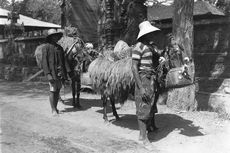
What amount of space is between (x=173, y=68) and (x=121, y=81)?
1058mm

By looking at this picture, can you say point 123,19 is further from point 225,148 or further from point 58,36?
point 225,148

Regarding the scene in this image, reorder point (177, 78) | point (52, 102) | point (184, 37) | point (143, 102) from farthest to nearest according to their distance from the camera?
point (184, 37) < point (52, 102) < point (143, 102) < point (177, 78)

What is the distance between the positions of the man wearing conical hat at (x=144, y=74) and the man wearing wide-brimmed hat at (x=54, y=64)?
2661 mm

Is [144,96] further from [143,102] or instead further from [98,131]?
[98,131]

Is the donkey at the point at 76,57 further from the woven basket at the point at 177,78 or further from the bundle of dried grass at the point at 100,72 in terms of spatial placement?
the woven basket at the point at 177,78

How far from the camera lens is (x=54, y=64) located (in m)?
8.38

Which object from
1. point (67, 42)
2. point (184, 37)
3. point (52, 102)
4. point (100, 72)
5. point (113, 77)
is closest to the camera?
point (113, 77)

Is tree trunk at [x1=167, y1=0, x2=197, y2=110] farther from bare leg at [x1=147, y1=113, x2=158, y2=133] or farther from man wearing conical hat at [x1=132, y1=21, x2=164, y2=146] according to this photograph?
man wearing conical hat at [x1=132, y1=21, x2=164, y2=146]

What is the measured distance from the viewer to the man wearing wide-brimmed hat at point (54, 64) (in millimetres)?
8320

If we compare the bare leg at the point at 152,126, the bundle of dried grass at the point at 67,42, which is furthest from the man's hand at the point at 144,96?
the bundle of dried grass at the point at 67,42

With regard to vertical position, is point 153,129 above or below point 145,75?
below

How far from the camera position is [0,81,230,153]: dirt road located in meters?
6.12

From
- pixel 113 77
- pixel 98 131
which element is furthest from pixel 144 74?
pixel 98 131

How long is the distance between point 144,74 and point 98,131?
1.72m
